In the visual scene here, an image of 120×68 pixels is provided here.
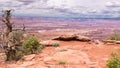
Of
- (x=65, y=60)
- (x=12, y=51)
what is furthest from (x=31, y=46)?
(x=65, y=60)

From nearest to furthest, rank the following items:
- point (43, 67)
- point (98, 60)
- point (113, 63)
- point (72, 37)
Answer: point (113, 63) < point (43, 67) < point (98, 60) < point (72, 37)

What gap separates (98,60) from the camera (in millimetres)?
23547

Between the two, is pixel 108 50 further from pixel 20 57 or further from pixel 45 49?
pixel 20 57

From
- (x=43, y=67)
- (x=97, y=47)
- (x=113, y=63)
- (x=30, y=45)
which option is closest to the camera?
(x=113, y=63)

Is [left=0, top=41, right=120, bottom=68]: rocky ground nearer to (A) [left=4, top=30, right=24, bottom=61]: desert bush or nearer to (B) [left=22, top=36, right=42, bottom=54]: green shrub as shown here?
(B) [left=22, top=36, right=42, bottom=54]: green shrub

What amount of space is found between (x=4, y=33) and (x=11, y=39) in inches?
39.7

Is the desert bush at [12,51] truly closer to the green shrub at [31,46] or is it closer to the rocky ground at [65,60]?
the green shrub at [31,46]

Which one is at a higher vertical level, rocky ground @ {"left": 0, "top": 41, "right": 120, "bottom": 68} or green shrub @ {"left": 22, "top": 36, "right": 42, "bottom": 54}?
green shrub @ {"left": 22, "top": 36, "right": 42, "bottom": 54}

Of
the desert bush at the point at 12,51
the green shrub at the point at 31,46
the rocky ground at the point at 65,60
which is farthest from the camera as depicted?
the green shrub at the point at 31,46

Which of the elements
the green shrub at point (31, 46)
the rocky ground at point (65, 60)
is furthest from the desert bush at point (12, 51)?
the rocky ground at point (65, 60)

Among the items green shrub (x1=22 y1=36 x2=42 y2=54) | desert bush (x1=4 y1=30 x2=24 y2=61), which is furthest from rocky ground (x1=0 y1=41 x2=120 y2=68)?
desert bush (x1=4 y1=30 x2=24 y2=61)

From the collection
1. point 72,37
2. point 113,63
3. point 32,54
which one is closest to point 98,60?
point 113,63

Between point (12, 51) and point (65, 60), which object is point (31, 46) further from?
point (65, 60)

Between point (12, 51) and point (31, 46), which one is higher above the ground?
point (31, 46)
